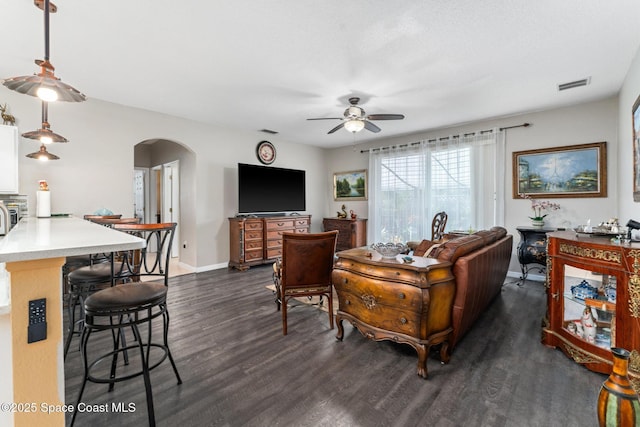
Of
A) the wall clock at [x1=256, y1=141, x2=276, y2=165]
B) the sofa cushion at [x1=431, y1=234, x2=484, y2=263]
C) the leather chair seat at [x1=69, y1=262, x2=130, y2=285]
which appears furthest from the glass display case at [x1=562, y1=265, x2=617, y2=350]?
the wall clock at [x1=256, y1=141, x2=276, y2=165]

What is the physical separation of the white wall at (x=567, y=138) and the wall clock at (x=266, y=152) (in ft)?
11.7

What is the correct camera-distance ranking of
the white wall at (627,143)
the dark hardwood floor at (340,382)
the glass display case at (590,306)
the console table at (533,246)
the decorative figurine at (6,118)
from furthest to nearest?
the console table at (533,246) → the decorative figurine at (6,118) → the white wall at (627,143) → the glass display case at (590,306) → the dark hardwood floor at (340,382)

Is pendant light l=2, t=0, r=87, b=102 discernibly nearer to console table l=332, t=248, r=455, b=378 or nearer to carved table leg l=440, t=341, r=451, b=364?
console table l=332, t=248, r=455, b=378

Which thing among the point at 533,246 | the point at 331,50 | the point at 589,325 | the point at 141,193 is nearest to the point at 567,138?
the point at 533,246

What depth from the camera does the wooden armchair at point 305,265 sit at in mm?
2529

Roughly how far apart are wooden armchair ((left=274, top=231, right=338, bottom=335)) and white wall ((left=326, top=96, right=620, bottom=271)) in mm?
3497

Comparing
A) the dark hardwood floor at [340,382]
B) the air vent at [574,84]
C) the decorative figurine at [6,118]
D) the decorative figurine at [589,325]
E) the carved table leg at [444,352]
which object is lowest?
the dark hardwood floor at [340,382]

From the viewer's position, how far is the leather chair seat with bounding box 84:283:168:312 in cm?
142

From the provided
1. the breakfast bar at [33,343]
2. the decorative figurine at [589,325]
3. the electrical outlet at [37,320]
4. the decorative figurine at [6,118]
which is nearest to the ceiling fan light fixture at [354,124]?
the decorative figurine at [589,325]

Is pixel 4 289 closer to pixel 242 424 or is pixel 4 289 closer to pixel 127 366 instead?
pixel 242 424

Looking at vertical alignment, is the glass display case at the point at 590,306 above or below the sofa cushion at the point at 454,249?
below

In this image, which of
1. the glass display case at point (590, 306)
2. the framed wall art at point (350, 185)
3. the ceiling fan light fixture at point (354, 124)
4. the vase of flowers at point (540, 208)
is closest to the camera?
the glass display case at point (590, 306)

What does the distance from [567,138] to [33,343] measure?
18.6 feet

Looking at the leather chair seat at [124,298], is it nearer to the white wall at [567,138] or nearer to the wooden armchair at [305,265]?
the wooden armchair at [305,265]
